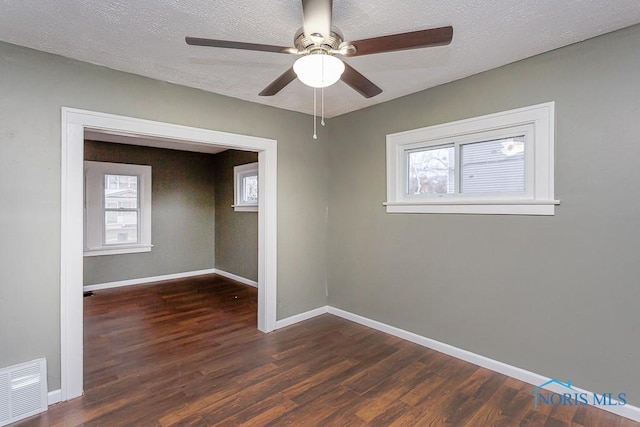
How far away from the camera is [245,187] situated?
5.62 metres

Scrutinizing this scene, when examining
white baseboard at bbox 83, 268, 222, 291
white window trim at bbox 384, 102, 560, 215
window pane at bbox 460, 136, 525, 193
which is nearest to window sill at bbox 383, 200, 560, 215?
white window trim at bbox 384, 102, 560, 215

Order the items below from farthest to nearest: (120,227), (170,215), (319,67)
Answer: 1. (170,215)
2. (120,227)
3. (319,67)

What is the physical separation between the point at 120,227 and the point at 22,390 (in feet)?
12.1

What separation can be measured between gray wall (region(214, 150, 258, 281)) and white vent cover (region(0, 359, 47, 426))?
326 cm

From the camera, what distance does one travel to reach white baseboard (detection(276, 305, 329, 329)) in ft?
11.8

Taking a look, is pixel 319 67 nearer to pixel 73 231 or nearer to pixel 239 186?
pixel 73 231

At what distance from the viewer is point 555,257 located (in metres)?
2.30

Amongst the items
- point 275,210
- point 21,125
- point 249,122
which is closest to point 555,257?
point 275,210

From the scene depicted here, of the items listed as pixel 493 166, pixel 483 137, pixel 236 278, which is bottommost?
pixel 236 278

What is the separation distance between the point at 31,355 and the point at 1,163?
130 centimetres

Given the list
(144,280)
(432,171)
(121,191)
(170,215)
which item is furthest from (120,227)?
(432,171)

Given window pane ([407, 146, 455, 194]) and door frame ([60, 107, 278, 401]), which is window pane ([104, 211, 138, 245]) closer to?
door frame ([60, 107, 278, 401])

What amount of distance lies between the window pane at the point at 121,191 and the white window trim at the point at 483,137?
4.41m

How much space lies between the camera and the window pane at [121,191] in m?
5.18
